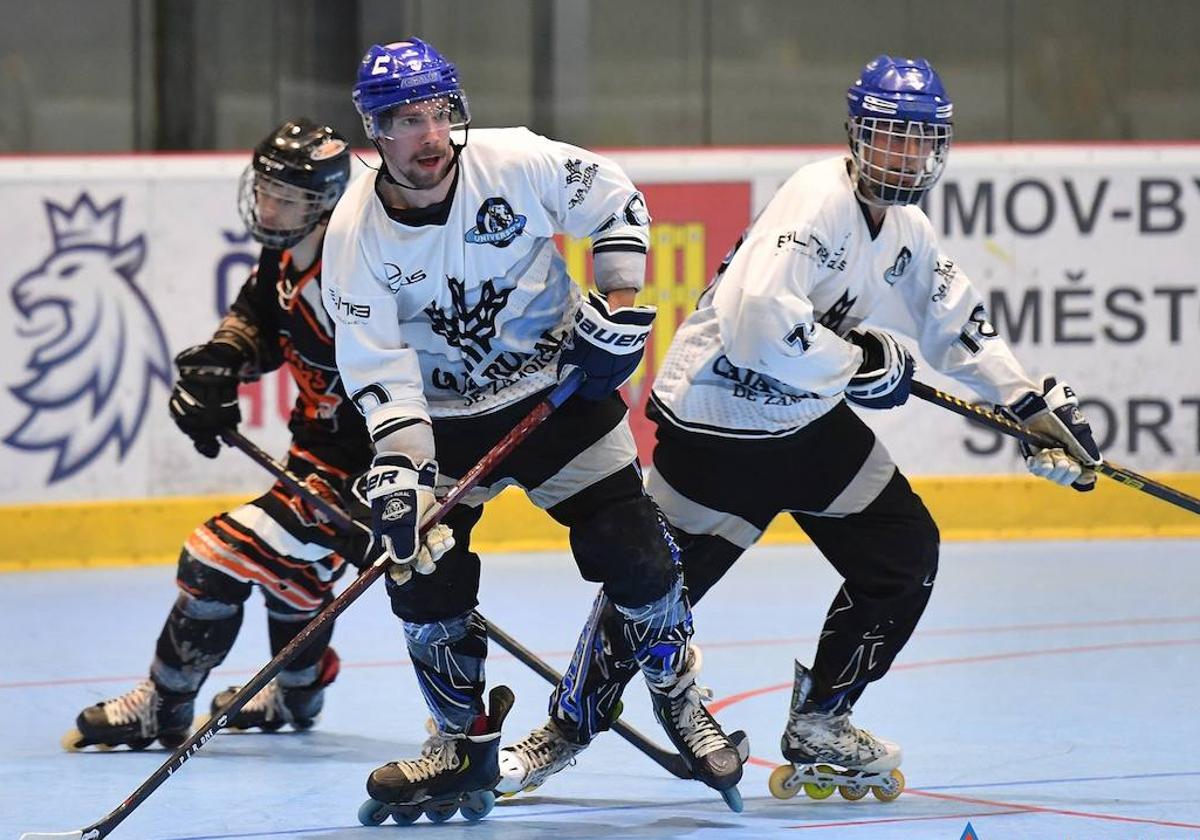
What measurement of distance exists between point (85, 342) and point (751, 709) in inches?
129

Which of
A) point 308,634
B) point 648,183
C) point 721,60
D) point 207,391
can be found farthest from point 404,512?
point 721,60

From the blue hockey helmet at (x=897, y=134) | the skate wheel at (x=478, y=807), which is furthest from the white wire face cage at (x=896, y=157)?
the skate wheel at (x=478, y=807)

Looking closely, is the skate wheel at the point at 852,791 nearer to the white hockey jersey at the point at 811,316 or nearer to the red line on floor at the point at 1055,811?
the red line on floor at the point at 1055,811

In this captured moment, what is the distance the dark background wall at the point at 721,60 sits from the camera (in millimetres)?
9188

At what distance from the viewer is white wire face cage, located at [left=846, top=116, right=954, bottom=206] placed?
3.94 meters

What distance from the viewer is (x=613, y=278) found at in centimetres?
388

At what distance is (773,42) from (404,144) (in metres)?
6.07

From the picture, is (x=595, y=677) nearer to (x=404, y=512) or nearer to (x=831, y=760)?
(x=831, y=760)

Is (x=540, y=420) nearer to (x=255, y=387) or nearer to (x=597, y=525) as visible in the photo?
(x=597, y=525)

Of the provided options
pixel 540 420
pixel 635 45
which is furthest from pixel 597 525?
pixel 635 45

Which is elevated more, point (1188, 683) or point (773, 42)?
point (773, 42)

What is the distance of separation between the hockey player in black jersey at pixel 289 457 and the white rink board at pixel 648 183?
2.58 metres

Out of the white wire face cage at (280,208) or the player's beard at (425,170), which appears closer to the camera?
the player's beard at (425,170)

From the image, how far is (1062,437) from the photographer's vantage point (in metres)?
4.24
